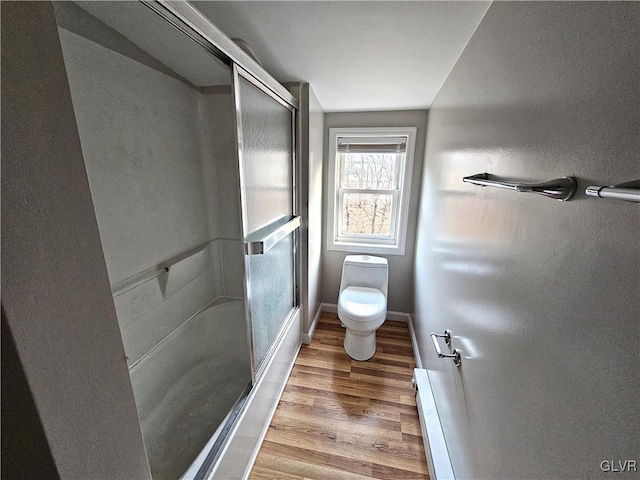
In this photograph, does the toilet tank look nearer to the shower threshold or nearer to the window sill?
the window sill

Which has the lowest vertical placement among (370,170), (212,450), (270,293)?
(212,450)

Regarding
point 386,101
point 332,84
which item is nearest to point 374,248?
point 386,101

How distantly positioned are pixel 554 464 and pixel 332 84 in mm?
1946

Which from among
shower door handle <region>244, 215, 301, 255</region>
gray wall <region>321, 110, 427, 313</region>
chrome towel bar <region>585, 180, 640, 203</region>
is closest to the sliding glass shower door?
shower door handle <region>244, 215, 301, 255</region>

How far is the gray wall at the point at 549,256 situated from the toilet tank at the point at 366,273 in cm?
119

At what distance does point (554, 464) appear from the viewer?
53 cm

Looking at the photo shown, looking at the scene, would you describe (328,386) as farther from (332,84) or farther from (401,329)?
(332,84)

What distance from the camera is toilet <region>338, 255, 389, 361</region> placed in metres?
1.98

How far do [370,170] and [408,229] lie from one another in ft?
2.29

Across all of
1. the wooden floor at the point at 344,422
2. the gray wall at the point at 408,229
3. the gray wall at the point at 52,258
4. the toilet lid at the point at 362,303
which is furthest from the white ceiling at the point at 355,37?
the wooden floor at the point at 344,422

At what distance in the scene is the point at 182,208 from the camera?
178 centimetres

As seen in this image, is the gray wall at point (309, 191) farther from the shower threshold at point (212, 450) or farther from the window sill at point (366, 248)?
the shower threshold at point (212, 450)

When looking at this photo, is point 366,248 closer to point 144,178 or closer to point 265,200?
point 265,200

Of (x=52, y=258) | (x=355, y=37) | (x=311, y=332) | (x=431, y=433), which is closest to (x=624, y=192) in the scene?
(x=52, y=258)
